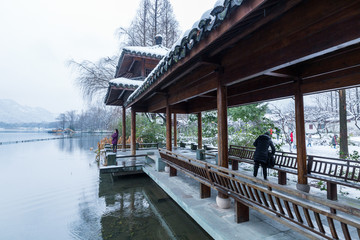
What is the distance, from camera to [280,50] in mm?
2188

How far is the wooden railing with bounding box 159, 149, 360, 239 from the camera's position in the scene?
1.70m

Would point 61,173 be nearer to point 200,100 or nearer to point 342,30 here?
point 200,100

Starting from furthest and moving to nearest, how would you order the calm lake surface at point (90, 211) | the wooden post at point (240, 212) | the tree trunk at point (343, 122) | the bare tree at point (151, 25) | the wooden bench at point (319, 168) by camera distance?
1. the bare tree at point (151, 25)
2. the tree trunk at point (343, 122)
3. the calm lake surface at point (90, 211)
4. the wooden bench at point (319, 168)
5. the wooden post at point (240, 212)

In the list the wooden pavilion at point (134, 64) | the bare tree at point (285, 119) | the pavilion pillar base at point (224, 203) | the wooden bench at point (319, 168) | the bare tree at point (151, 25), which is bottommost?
the pavilion pillar base at point (224, 203)

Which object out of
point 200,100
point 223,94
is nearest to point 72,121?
point 200,100

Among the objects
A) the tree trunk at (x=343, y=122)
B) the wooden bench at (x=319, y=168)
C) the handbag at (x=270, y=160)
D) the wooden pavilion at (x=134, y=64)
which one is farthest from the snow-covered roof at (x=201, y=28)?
the tree trunk at (x=343, y=122)

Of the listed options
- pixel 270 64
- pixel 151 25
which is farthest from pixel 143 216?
pixel 151 25

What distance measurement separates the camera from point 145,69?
9539 millimetres

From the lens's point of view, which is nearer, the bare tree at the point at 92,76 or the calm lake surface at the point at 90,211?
the calm lake surface at the point at 90,211

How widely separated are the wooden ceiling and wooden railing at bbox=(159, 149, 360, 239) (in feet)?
4.87

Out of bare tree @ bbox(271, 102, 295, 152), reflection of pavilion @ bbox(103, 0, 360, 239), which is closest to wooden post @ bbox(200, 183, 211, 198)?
reflection of pavilion @ bbox(103, 0, 360, 239)

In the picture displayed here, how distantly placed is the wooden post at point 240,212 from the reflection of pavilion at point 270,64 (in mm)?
17

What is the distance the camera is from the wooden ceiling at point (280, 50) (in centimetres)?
163

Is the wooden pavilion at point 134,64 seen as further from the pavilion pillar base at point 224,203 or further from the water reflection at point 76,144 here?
the water reflection at point 76,144
